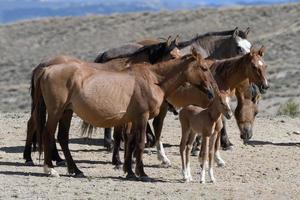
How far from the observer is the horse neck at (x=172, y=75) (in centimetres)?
1224

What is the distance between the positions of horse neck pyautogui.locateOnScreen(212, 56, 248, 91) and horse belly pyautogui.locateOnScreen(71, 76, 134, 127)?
1.85 m

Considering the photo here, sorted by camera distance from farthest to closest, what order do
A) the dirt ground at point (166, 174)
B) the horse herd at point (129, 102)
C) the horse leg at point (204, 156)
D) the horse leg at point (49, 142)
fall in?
the horse leg at point (49, 142) → the horse herd at point (129, 102) → the horse leg at point (204, 156) → the dirt ground at point (166, 174)

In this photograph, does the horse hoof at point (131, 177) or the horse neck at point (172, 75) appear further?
the horse neck at point (172, 75)

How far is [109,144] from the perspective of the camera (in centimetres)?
1577

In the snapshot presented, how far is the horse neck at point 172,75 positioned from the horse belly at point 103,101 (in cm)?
48

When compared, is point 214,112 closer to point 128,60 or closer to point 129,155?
point 129,155

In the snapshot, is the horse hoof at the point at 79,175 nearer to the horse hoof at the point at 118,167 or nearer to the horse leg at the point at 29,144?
the horse hoof at the point at 118,167

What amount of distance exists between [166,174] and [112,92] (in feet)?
5.54

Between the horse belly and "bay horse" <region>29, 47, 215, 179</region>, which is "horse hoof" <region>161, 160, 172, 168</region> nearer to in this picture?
"bay horse" <region>29, 47, 215, 179</region>

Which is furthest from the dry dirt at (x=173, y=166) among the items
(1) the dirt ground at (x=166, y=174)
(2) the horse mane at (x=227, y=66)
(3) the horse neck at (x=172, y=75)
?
(2) the horse mane at (x=227, y=66)

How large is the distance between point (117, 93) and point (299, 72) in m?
28.2

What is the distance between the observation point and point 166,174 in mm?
12891

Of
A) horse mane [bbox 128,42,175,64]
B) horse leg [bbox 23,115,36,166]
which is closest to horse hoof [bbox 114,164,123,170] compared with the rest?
horse leg [bbox 23,115,36,166]

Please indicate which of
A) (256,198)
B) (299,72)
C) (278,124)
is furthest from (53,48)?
(256,198)
